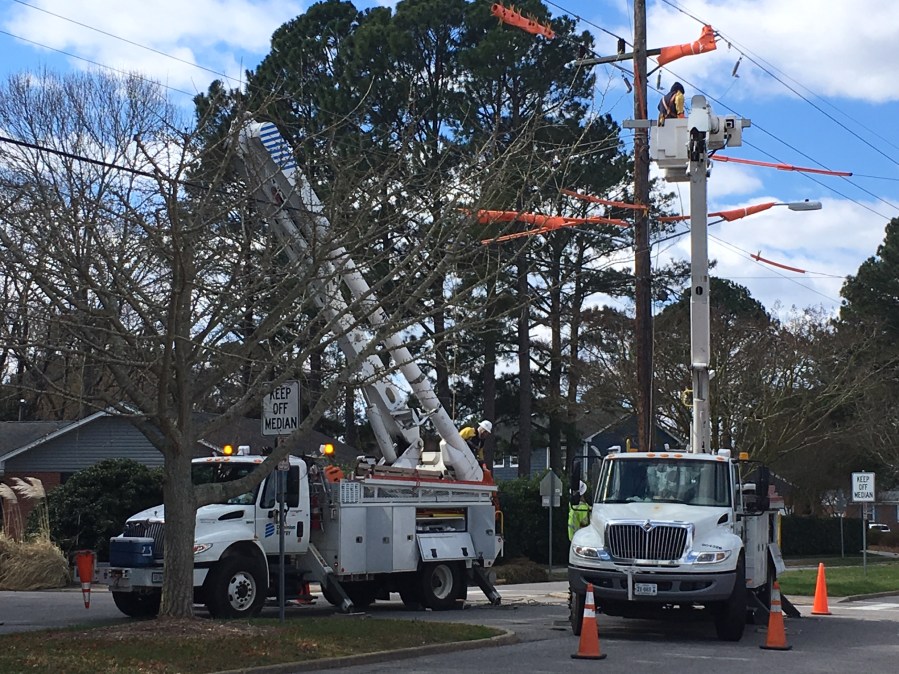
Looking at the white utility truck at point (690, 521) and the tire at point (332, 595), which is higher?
the white utility truck at point (690, 521)

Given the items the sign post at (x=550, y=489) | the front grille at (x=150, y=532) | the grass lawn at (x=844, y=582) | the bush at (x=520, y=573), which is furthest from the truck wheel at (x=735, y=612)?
the sign post at (x=550, y=489)

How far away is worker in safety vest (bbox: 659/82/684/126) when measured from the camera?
19.2 m

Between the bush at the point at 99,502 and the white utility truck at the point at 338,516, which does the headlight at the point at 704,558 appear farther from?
the bush at the point at 99,502

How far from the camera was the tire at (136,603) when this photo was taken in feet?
57.8

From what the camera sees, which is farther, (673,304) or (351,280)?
(673,304)

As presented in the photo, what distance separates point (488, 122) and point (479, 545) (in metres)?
15.6

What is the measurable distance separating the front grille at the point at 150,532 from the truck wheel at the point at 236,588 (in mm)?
780

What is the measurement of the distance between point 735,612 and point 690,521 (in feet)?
4.16

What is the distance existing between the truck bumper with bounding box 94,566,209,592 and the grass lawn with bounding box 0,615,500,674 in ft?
6.15

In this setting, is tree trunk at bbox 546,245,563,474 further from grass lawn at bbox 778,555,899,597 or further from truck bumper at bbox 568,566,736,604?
truck bumper at bbox 568,566,736,604

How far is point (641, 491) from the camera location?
16.8 metres

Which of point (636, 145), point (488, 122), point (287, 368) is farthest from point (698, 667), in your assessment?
point (488, 122)

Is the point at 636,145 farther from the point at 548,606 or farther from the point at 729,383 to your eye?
the point at 729,383

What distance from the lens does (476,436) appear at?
21500mm
